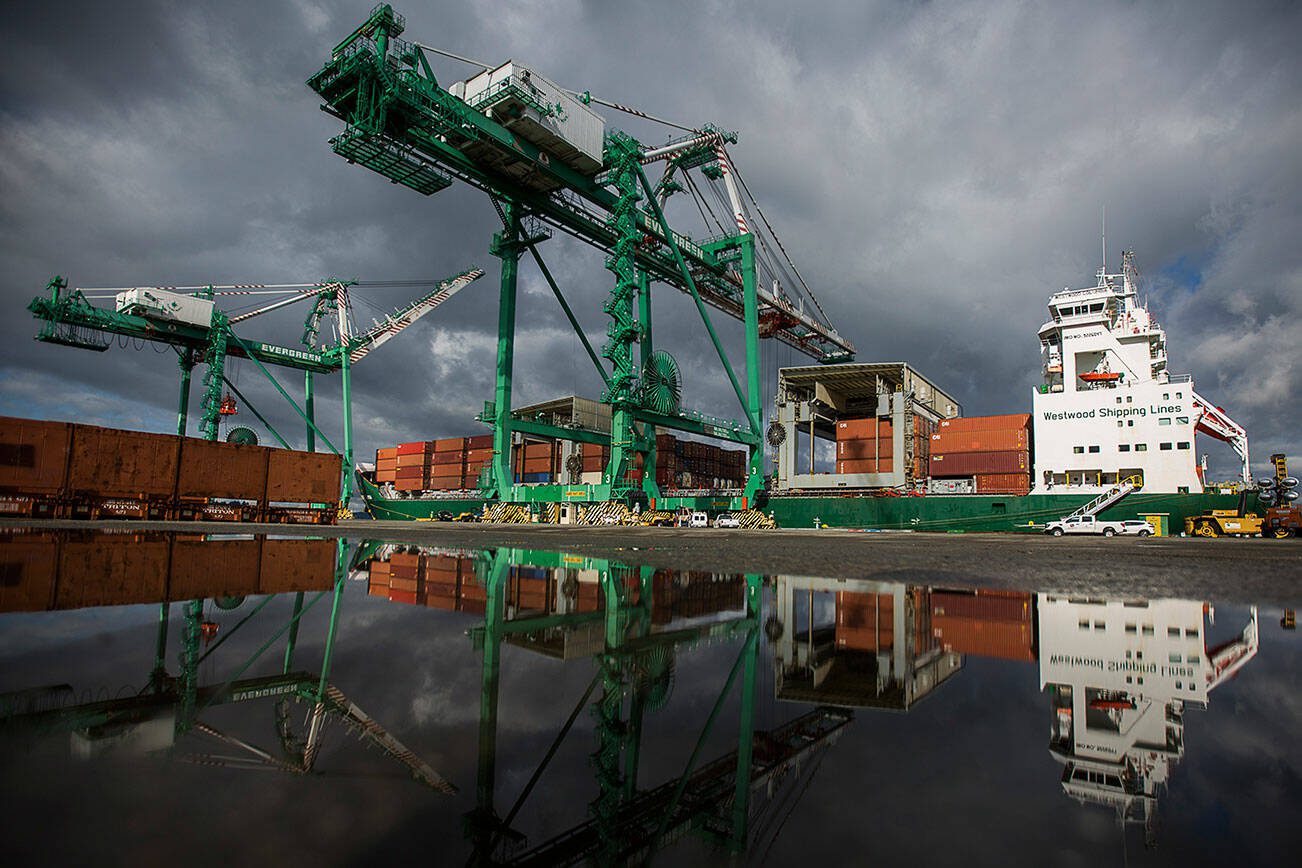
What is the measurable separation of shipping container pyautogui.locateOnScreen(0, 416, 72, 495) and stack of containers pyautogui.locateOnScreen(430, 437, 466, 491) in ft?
118

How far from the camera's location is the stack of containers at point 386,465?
63.5 metres

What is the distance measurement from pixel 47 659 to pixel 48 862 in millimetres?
2587

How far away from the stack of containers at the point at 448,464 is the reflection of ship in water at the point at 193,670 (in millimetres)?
48912

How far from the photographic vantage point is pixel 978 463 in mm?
31453

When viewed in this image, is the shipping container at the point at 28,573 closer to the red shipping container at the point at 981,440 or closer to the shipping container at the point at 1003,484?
the shipping container at the point at 1003,484

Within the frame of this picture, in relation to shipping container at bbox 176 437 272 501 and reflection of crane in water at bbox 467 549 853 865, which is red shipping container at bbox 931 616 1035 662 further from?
shipping container at bbox 176 437 272 501

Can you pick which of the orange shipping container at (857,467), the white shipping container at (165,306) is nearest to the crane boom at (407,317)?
the white shipping container at (165,306)

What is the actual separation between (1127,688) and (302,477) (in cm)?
3040

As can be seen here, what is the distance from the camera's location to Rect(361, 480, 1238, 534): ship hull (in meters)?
26.2

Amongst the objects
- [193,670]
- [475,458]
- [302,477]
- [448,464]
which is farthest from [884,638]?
[448,464]

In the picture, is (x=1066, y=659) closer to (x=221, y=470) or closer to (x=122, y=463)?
(x=122, y=463)

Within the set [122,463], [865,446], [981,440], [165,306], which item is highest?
[165,306]

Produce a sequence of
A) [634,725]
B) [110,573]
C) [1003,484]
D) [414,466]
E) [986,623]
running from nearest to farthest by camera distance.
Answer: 1. [634,725]
2. [986,623]
3. [110,573]
4. [1003,484]
5. [414,466]

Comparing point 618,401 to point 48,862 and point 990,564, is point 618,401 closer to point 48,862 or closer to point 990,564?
point 990,564
